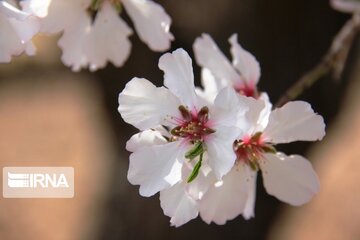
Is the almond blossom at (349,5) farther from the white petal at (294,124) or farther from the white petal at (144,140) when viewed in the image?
the white petal at (144,140)

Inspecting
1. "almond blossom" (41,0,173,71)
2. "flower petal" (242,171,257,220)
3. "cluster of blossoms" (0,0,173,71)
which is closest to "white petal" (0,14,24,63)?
"cluster of blossoms" (0,0,173,71)

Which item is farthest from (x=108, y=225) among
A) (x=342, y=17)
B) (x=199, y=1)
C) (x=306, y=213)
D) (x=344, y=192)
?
(x=344, y=192)

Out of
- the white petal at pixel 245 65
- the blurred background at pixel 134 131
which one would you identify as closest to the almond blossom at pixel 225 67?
the white petal at pixel 245 65

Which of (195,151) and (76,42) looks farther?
(76,42)

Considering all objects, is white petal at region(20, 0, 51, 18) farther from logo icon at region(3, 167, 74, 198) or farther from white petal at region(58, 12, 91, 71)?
logo icon at region(3, 167, 74, 198)

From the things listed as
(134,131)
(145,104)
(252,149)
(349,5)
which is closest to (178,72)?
(145,104)

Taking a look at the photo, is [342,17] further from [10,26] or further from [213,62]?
[10,26]

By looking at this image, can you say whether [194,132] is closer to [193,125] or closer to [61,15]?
[193,125]
